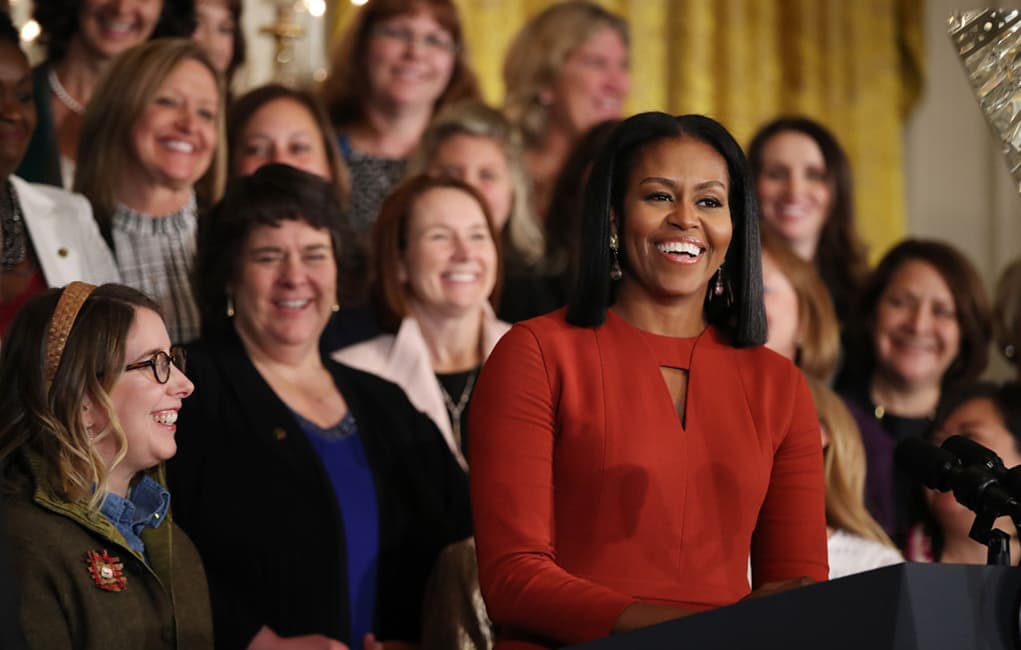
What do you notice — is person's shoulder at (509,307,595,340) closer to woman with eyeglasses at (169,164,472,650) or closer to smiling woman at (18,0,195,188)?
woman with eyeglasses at (169,164,472,650)

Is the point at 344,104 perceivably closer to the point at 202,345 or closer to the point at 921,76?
the point at 202,345

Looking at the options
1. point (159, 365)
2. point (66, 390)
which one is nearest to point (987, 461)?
point (159, 365)

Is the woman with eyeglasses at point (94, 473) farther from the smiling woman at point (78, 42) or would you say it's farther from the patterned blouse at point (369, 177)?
the patterned blouse at point (369, 177)

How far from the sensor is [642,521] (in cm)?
232

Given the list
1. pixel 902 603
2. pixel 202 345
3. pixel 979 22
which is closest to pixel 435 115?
pixel 202 345

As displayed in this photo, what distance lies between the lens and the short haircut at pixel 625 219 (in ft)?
7.95

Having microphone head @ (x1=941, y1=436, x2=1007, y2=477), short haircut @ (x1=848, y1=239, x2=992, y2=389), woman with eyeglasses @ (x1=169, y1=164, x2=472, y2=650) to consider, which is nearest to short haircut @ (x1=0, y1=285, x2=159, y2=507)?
woman with eyeglasses @ (x1=169, y1=164, x2=472, y2=650)

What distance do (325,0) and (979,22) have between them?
13.1 feet

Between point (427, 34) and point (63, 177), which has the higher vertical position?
point (427, 34)

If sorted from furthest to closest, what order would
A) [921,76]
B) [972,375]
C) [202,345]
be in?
[921,76]
[972,375]
[202,345]

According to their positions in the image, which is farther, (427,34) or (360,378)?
(427,34)

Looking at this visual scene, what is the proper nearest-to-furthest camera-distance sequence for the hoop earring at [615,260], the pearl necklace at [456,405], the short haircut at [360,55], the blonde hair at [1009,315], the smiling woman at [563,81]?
the hoop earring at [615,260] < the pearl necklace at [456,405] < the blonde hair at [1009,315] < the short haircut at [360,55] < the smiling woman at [563,81]

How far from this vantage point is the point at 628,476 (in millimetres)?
2326

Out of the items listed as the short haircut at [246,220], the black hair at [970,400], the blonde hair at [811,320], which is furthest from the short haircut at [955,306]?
the short haircut at [246,220]
